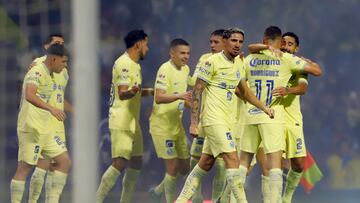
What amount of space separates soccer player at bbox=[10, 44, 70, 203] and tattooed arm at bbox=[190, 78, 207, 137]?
58.5 inches

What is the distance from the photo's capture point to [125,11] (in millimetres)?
13109

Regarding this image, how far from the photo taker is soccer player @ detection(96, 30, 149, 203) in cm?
1051

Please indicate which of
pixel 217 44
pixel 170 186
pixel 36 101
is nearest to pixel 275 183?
pixel 170 186

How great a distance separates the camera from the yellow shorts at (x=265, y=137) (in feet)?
30.5

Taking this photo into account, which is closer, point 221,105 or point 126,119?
point 221,105

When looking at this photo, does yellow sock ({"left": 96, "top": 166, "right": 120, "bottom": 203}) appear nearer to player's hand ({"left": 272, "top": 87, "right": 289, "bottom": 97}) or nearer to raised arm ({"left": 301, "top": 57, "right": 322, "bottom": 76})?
player's hand ({"left": 272, "top": 87, "right": 289, "bottom": 97})

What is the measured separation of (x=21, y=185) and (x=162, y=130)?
139 cm

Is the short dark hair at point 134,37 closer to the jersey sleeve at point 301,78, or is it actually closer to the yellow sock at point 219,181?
the yellow sock at point 219,181

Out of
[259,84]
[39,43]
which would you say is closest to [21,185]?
[39,43]

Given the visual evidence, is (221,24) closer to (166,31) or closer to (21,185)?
(166,31)

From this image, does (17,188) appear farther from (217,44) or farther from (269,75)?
(269,75)

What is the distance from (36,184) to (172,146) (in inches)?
50.5

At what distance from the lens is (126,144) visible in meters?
10.6

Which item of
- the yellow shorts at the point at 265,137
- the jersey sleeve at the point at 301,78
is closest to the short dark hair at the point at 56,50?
the yellow shorts at the point at 265,137
